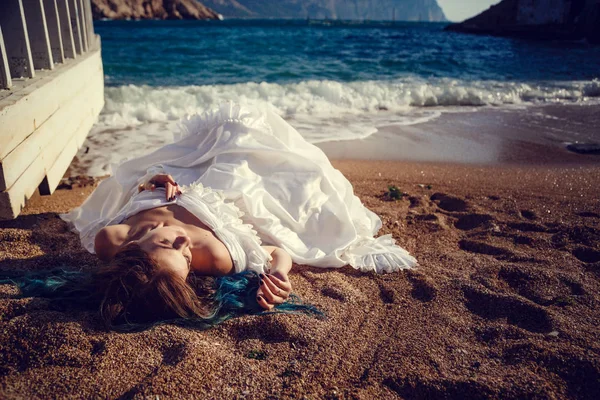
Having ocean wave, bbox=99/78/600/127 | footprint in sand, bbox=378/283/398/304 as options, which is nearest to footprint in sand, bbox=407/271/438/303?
footprint in sand, bbox=378/283/398/304

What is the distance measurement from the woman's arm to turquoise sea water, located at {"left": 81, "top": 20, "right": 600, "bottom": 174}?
6.01 ft

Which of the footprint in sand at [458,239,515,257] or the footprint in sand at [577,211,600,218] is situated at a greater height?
the footprint in sand at [577,211,600,218]

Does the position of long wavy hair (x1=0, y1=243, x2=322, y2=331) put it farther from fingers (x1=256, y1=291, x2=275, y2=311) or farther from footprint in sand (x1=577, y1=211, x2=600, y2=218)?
footprint in sand (x1=577, y1=211, x2=600, y2=218)

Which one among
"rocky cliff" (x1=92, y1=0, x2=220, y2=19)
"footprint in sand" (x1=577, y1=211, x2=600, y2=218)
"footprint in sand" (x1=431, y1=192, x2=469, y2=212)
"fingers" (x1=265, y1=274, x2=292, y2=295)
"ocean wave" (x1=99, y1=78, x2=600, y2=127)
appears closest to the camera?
"fingers" (x1=265, y1=274, x2=292, y2=295)

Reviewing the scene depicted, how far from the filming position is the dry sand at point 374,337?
196cm

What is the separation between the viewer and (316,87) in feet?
34.3

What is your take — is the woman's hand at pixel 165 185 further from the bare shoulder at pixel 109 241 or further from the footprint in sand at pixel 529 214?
the footprint in sand at pixel 529 214

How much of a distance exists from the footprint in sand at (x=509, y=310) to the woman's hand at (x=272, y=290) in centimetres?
114

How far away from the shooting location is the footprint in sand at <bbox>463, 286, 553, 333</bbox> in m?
2.47

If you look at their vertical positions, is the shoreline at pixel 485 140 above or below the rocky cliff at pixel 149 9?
below

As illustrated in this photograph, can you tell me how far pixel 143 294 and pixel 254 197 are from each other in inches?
47.3

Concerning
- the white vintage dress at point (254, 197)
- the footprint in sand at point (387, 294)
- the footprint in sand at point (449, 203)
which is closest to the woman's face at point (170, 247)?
the white vintage dress at point (254, 197)

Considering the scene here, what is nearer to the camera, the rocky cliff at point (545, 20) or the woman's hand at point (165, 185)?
the woman's hand at point (165, 185)

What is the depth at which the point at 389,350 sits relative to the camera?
2266mm
